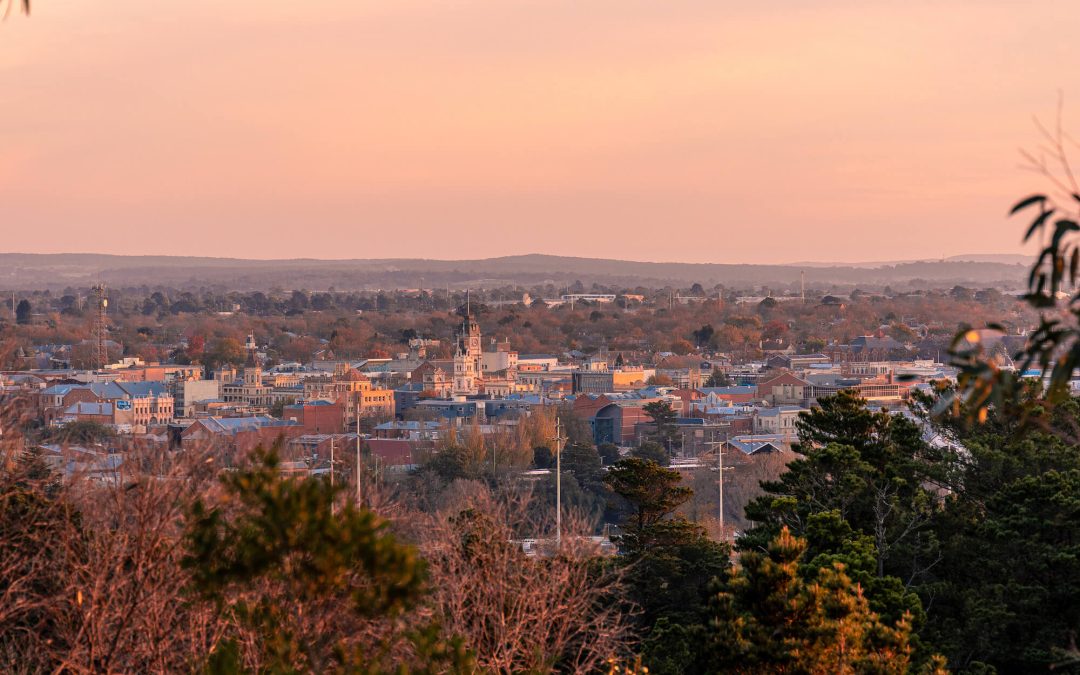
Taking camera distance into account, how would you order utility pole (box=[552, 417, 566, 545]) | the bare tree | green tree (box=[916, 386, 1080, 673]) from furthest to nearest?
utility pole (box=[552, 417, 566, 545]), green tree (box=[916, 386, 1080, 673]), the bare tree

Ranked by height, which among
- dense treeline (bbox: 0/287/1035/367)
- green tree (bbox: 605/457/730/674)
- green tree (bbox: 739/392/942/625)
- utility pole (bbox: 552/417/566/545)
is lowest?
dense treeline (bbox: 0/287/1035/367)

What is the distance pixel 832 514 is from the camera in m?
17.0

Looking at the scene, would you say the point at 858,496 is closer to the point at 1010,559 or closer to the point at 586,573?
the point at 1010,559

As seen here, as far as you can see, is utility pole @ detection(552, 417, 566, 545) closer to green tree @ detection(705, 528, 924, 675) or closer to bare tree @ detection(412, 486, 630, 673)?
bare tree @ detection(412, 486, 630, 673)

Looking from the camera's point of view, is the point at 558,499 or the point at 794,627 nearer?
the point at 794,627

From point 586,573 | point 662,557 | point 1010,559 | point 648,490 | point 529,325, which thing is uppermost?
point 1010,559

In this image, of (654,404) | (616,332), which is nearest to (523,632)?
(654,404)

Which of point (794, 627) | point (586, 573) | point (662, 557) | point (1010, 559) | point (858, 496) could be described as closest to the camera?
point (794, 627)

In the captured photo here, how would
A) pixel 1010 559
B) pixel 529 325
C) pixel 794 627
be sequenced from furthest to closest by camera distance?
pixel 529 325, pixel 1010 559, pixel 794 627

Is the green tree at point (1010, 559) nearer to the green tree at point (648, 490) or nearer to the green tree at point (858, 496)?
the green tree at point (858, 496)

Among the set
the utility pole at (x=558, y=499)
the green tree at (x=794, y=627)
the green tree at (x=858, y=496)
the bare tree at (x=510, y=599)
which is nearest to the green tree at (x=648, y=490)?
the utility pole at (x=558, y=499)

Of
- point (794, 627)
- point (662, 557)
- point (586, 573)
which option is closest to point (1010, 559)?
point (586, 573)

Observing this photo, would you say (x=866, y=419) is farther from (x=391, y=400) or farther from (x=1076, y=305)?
(x=391, y=400)

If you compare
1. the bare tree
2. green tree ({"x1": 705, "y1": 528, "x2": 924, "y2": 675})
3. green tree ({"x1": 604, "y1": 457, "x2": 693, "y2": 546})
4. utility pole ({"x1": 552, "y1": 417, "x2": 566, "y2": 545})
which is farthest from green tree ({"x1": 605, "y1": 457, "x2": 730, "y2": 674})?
green tree ({"x1": 705, "y1": 528, "x2": 924, "y2": 675})
